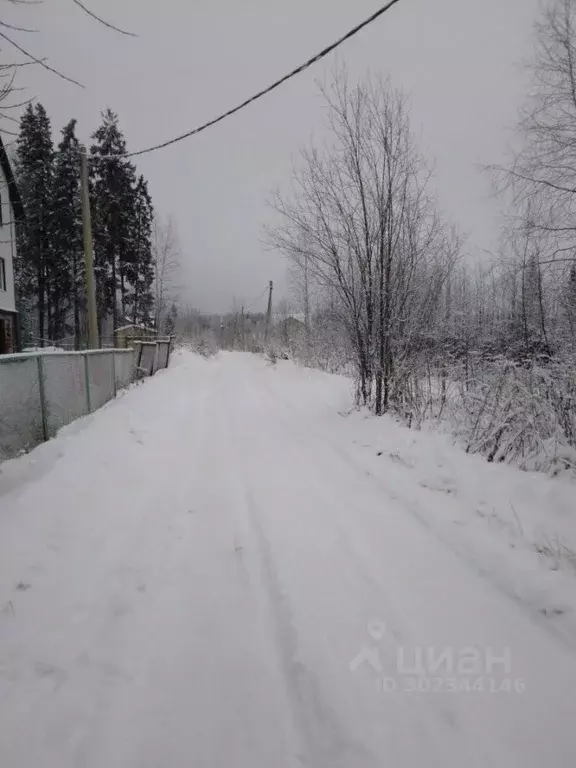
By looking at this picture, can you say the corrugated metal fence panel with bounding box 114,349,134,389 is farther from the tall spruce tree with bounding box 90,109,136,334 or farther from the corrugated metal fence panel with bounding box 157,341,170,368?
the tall spruce tree with bounding box 90,109,136,334

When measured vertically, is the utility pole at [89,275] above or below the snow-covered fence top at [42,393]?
above

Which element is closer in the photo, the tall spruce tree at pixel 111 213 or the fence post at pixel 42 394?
the fence post at pixel 42 394

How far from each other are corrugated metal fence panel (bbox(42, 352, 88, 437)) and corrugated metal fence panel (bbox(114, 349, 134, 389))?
295 centimetres

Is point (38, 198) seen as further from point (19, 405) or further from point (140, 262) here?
point (19, 405)

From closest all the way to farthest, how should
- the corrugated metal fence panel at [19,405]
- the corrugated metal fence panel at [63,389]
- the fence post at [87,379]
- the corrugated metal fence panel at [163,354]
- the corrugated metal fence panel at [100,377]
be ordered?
the corrugated metal fence panel at [19,405] → the corrugated metal fence panel at [63,389] → the fence post at [87,379] → the corrugated metal fence panel at [100,377] → the corrugated metal fence panel at [163,354]

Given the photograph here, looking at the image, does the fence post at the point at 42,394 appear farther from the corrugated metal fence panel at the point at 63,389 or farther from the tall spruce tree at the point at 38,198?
the tall spruce tree at the point at 38,198

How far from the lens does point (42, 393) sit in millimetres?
5020

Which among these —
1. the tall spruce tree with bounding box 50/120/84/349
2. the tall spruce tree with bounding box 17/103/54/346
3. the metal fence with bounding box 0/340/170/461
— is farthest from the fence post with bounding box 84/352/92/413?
the tall spruce tree with bounding box 17/103/54/346

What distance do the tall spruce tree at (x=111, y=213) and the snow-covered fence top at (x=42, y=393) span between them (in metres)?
20.9

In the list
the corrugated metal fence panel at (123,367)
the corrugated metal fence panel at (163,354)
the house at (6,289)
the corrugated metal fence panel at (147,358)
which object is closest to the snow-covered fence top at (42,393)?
the corrugated metal fence panel at (123,367)

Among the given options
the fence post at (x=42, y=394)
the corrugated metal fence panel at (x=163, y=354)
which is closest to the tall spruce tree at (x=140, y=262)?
the corrugated metal fence panel at (x=163, y=354)

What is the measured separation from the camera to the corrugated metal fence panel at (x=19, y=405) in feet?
13.3

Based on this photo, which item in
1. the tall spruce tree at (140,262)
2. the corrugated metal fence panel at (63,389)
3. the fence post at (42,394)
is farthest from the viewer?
the tall spruce tree at (140,262)

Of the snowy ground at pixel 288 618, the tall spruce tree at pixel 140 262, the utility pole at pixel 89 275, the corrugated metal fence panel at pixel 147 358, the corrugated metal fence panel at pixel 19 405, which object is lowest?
the snowy ground at pixel 288 618
